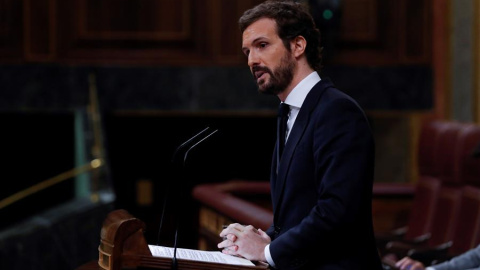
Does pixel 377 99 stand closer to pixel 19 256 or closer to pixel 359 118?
pixel 19 256

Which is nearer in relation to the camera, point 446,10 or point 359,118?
point 359,118

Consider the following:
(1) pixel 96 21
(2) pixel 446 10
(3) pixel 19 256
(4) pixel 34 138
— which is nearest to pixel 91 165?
(3) pixel 19 256

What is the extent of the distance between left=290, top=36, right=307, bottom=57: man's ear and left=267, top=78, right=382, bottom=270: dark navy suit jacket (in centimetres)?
7

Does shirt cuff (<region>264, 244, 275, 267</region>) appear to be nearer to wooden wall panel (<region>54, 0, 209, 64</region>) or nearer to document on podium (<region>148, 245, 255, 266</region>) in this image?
document on podium (<region>148, 245, 255, 266</region>)

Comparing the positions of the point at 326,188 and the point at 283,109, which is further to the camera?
the point at 283,109

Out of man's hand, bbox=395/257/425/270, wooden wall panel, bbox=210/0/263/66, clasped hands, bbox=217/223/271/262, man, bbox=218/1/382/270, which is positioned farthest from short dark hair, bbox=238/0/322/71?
wooden wall panel, bbox=210/0/263/66

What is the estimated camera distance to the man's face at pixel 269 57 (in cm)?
152

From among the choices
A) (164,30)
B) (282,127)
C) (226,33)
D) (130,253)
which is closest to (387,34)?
(226,33)

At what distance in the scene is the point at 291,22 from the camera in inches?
60.1

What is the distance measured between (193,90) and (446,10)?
1736mm

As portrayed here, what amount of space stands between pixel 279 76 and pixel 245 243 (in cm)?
31

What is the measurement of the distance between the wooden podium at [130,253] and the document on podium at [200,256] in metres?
0.02

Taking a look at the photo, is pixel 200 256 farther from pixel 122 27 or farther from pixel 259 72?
pixel 122 27

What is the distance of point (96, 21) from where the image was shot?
5250 millimetres
